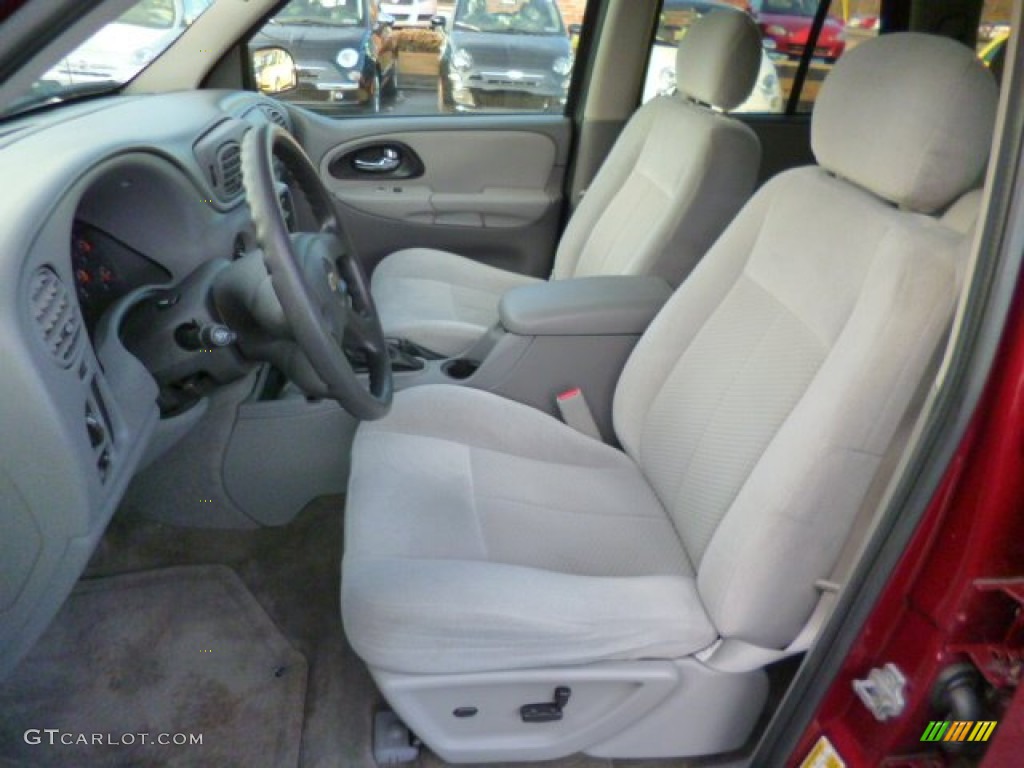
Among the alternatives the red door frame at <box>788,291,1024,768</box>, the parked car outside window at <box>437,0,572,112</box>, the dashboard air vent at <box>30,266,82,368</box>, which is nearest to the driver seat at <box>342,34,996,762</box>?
the red door frame at <box>788,291,1024,768</box>

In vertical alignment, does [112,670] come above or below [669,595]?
below

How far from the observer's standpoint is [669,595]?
129 centimetres

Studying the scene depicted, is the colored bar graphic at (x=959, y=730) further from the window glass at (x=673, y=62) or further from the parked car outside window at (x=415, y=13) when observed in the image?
the parked car outside window at (x=415, y=13)

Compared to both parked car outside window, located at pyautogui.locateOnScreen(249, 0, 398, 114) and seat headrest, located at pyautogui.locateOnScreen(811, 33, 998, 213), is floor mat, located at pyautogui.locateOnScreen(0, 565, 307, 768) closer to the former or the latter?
seat headrest, located at pyautogui.locateOnScreen(811, 33, 998, 213)

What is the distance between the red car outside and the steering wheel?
182 cm

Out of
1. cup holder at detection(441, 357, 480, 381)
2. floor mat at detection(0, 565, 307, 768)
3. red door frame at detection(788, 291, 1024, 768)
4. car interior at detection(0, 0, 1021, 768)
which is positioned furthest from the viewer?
cup holder at detection(441, 357, 480, 381)

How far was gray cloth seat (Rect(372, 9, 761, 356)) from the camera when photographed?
196cm

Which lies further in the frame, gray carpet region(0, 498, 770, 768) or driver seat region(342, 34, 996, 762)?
gray carpet region(0, 498, 770, 768)

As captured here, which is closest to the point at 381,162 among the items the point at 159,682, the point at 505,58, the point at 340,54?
the point at 340,54

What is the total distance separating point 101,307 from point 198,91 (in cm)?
102

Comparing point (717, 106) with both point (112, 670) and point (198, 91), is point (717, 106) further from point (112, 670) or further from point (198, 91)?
point (112, 670)

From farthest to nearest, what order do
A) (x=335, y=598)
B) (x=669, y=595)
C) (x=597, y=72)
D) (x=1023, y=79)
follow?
(x=597, y=72) < (x=335, y=598) < (x=669, y=595) < (x=1023, y=79)

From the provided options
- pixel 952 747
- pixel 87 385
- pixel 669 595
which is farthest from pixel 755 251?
pixel 87 385

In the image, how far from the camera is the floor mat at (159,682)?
152cm
